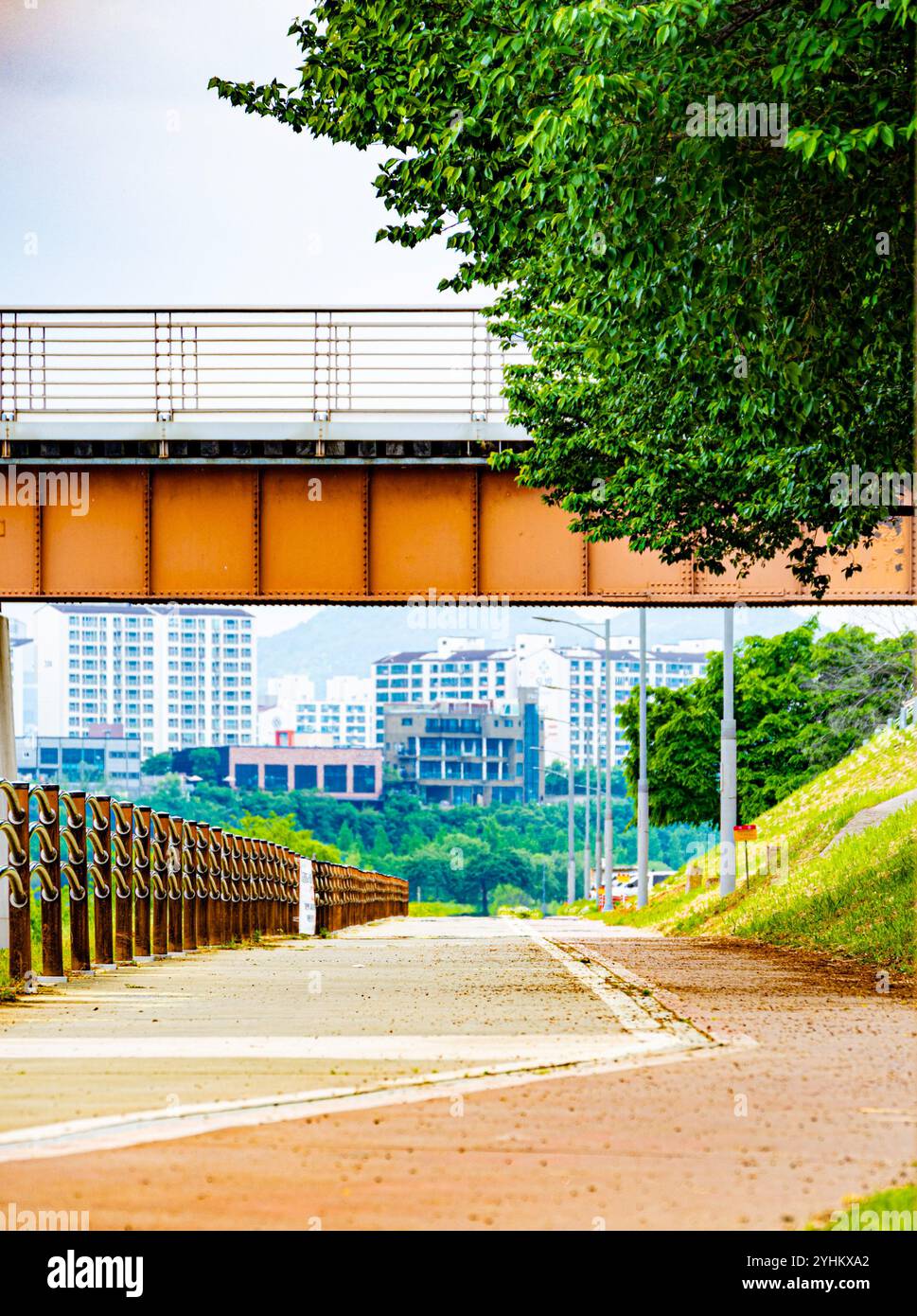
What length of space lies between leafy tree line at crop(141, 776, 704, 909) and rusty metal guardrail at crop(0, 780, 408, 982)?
4404 inches

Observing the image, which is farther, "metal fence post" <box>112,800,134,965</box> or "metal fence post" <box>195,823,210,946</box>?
"metal fence post" <box>195,823,210,946</box>

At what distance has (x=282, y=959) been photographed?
1938 cm

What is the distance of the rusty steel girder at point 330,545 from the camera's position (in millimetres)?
26016

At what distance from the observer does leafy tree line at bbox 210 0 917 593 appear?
10.9 m

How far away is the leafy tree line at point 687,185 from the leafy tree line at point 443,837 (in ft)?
394

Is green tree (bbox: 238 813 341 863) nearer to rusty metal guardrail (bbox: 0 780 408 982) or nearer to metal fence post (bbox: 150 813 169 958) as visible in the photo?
rusty metal guardrail (bbox: 0 780 408 982)

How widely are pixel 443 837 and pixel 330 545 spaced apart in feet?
431

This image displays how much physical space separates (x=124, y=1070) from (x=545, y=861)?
472ft

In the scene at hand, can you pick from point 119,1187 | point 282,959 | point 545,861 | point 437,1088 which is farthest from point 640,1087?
point 545,861

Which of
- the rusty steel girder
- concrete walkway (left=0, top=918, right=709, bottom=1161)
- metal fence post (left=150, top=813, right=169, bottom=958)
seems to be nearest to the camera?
concrete walkway (left=0, top=918, right=709, bottom=1161)

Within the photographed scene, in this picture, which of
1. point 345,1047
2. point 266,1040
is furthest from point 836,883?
point 345,1047

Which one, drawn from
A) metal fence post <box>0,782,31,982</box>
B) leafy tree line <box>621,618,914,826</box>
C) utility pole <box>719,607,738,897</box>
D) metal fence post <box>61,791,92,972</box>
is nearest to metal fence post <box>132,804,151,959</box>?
metal fence post <box>61,791,92,972</box>
